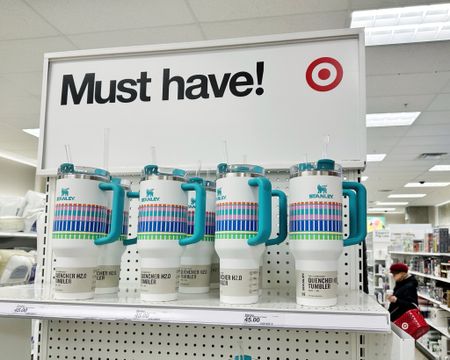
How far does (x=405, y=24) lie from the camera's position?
3467mm

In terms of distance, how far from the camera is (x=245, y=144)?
1467mm

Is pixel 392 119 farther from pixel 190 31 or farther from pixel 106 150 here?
pixel 106 150

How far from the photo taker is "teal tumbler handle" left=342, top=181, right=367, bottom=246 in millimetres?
1060

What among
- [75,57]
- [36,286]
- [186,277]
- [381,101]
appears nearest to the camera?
[186,277]

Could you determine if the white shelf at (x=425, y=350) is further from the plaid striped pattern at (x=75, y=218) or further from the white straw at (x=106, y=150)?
the plaid striped pattern at (x=75, y=218)

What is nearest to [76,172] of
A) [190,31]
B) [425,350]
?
[190,31]

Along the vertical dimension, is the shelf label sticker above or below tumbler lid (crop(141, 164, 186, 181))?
below

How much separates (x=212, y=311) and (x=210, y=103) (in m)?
0.76

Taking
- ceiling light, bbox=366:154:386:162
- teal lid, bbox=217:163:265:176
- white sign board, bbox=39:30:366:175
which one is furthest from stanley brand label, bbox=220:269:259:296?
ceiling light, bbox=366:154:386:162

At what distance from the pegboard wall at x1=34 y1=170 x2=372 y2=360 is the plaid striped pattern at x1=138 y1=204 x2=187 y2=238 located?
0.31m

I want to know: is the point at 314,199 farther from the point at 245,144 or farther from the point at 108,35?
the point at 108,35

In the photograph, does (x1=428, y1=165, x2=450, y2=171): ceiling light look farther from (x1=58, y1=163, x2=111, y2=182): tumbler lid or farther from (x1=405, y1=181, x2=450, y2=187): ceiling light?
(x1=58, y1=163, x2=111, y2=182): tumbler lid

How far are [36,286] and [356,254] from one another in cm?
97

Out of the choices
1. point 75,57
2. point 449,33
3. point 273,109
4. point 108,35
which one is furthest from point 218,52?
point 449,33
